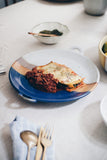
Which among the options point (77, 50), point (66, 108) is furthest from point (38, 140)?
point (77, 50)

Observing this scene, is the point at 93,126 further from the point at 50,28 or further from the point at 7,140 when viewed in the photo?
the point at 50,28

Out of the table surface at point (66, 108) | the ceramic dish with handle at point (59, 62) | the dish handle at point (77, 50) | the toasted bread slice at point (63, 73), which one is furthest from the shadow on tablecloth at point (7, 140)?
the dish handle at point (77, 50)

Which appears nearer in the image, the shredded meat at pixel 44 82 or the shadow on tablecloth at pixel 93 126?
the shadow on tablecloth at pixel 93 126

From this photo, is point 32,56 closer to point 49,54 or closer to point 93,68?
point 49,54

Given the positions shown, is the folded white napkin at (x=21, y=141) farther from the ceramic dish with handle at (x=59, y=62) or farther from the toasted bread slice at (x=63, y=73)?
the toasted bread slice at (x=63, y=73)

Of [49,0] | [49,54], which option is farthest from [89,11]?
Result: [49,54]

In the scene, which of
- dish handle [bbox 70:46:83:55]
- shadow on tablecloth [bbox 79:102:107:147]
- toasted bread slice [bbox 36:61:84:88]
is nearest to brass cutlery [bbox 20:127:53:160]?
shadow on tablecloth [bbox 79:102:107:147]
